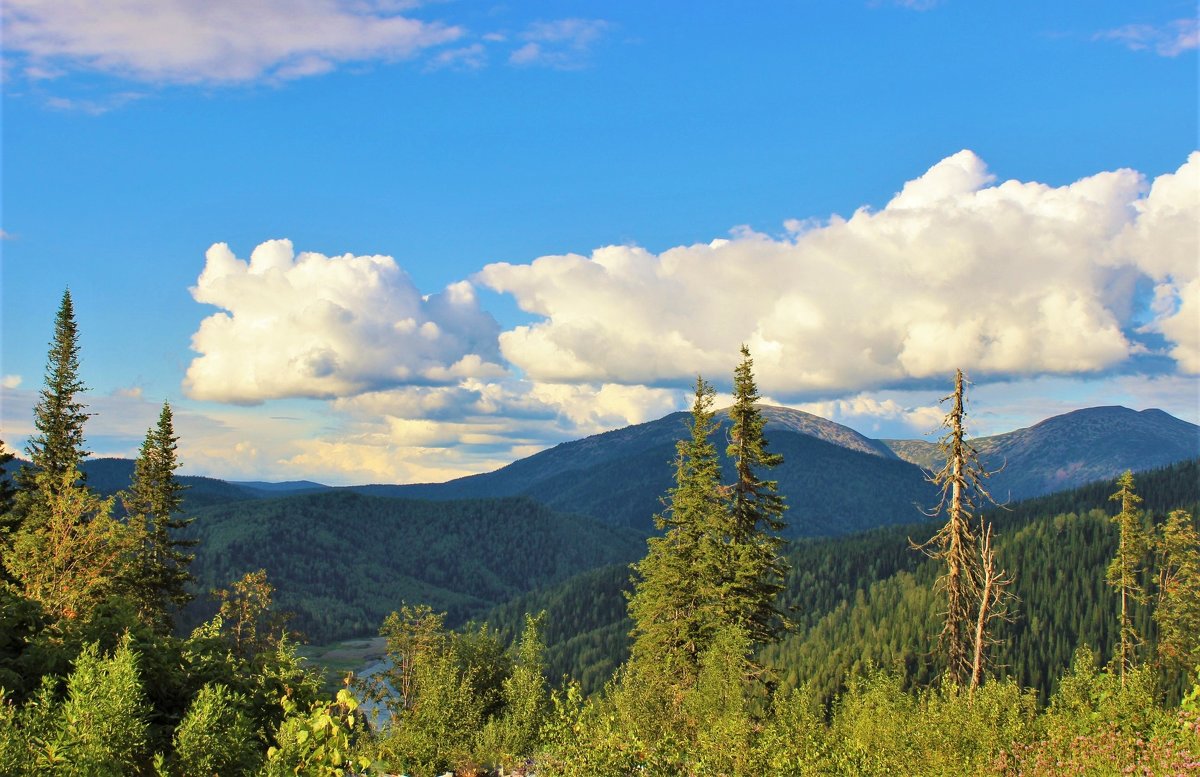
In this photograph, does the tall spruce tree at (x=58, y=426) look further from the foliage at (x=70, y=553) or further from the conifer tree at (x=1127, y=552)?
the conifer tree at (x=1127, y=552)

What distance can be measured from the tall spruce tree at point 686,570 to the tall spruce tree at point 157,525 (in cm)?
2792

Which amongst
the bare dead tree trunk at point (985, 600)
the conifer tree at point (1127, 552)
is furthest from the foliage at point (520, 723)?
the conifer tree at point (1127, 552)

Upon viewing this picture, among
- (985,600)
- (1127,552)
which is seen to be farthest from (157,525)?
(1127,552)

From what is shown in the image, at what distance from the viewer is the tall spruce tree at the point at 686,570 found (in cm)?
3469

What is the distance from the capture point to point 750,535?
35094 millimetres

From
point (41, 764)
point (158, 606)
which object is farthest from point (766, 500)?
point (158, 606)

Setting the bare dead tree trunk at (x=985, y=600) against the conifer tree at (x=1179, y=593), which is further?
the conifer tree at (x=1179, y=593)

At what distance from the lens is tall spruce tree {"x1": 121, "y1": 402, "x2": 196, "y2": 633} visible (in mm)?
48438

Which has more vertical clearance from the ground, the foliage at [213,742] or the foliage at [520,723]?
the foliage at [213,742]

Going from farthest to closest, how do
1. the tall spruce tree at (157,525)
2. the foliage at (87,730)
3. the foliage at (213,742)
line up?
the tall spruce tree at (157,525) < the foliage at (213,742) < the foliage at (87,730)

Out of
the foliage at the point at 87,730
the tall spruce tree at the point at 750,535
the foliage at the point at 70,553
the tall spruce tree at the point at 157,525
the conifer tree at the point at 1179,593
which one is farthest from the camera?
the conifer tree at the point at 1179,593

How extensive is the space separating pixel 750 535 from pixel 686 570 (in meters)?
3.14

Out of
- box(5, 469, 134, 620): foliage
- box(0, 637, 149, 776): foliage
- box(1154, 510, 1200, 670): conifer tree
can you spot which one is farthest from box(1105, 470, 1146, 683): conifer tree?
box(0, 637, 149, 776): foliage

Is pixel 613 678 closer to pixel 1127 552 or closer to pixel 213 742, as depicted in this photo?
pixel 213 742
